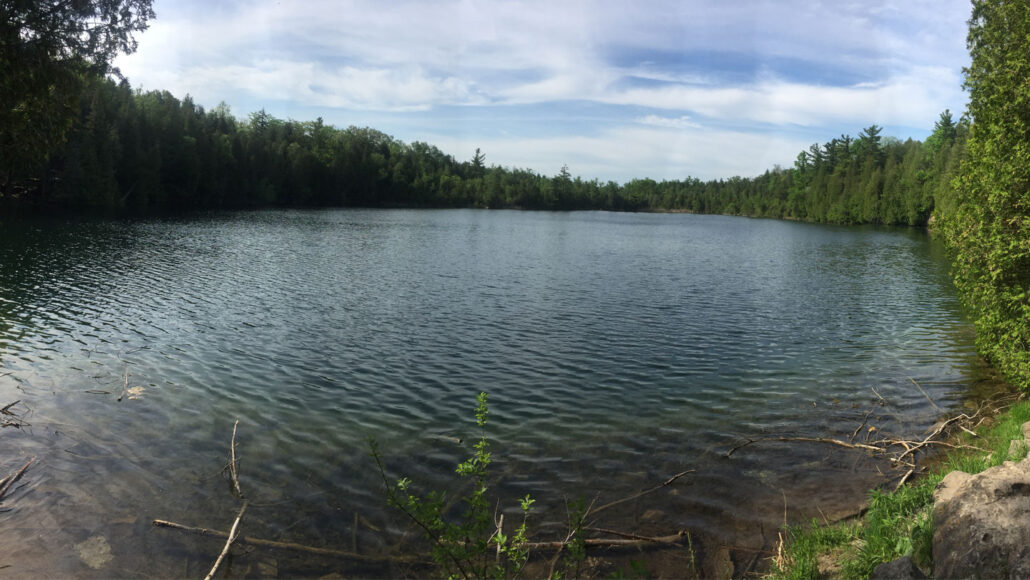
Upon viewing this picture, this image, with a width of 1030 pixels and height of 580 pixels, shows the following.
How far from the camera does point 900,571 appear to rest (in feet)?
18.0

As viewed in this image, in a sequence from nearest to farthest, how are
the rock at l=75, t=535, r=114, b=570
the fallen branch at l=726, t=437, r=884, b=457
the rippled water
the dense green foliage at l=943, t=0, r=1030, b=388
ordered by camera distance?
1. the rock at l=75, t=535, r=114, b=570
2. the rippled water
3. the fallen branch at l=726, t=437, r=884, b=457
4. the dense green foliage at l=943, t=0, r=1030, b=388

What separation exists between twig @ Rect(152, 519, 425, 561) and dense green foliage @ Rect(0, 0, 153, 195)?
8650 mm

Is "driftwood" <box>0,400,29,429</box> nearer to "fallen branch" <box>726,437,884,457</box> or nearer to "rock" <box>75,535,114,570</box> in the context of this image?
"rock" <box>75,535,114,570</box>

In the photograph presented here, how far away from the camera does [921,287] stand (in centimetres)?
3566

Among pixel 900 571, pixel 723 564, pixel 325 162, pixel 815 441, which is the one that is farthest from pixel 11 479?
pixel 325 162

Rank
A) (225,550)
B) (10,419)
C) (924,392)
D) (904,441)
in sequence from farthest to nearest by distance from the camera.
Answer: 1. (924,392)
2. (10,419)
3. (904,441)
4. (225,550)

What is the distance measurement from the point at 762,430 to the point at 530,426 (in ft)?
18.1

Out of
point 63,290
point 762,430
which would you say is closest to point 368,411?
point 762,430

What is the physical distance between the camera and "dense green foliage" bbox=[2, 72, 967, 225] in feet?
277

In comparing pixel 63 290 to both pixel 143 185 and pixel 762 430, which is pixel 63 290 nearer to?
pixel 762 430

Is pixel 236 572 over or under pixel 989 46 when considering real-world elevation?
under

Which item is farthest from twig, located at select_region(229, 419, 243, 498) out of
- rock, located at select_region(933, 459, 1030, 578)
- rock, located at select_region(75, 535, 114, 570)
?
rock, located at select_region(933, 459, 1030, 578)

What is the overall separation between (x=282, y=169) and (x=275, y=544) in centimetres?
15221

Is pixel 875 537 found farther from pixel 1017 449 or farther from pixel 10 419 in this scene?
pixel 10 419
